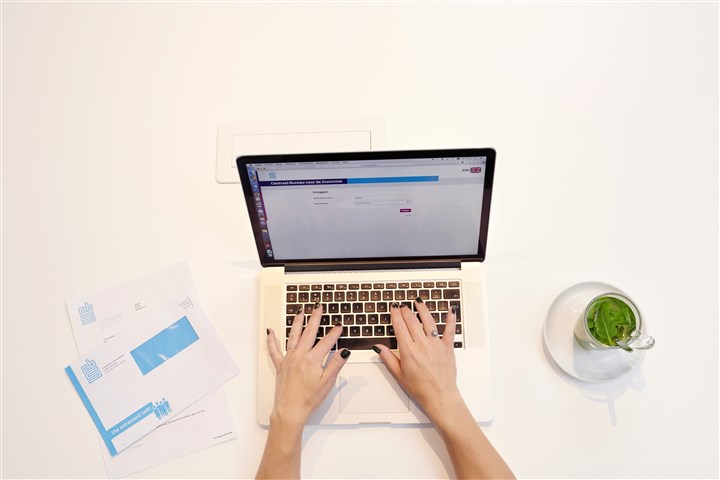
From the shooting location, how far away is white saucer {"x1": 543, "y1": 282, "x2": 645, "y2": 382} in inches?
30.5

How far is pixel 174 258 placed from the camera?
89cm

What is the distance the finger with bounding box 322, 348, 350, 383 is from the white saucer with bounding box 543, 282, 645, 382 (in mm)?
352

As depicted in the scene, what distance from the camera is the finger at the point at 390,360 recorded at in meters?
0.77

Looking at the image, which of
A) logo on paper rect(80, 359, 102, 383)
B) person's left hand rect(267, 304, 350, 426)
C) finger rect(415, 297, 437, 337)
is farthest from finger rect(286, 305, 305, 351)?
logo on paper rect(80, 359, 102, 383)

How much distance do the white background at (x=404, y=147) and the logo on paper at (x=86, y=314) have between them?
4 cm

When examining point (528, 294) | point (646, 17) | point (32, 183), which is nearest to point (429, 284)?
point (528, 294)

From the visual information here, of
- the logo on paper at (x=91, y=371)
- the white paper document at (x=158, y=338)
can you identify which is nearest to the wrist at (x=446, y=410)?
the white paper document at (x=158, y=338)

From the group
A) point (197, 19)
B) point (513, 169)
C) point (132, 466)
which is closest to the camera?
point (132, 466)

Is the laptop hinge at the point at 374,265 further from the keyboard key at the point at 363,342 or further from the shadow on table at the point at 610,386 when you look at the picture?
the shadow on table at the point at 610,386

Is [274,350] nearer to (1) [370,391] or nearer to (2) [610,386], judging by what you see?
(1) [370,391]

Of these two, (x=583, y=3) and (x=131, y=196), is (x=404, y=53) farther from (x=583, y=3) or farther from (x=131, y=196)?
(x=131, y=196)

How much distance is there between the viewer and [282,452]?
729mm

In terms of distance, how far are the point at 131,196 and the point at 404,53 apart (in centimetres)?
65

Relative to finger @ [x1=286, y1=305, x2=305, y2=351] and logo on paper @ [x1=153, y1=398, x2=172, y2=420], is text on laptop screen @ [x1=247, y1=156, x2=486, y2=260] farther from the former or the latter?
logo on paper @ [x1=153, y1=398, x2=172, y2=420]
